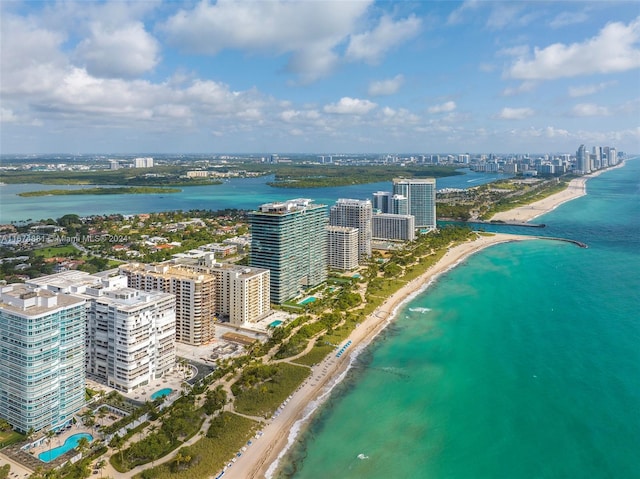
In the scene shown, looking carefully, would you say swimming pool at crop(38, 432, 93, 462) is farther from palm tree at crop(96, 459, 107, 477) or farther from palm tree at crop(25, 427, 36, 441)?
palm tree at crop(96, 459, 107, 477)

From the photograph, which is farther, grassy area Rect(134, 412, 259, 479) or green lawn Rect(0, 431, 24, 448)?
green lawn Rect(0, 431, 24, 448)

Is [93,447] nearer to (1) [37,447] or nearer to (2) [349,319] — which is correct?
(1) [37,447]

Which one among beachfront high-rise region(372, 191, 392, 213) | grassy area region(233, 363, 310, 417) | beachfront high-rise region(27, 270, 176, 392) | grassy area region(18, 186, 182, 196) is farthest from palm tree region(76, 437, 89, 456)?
grassy area region(18, 186, 182, 196)

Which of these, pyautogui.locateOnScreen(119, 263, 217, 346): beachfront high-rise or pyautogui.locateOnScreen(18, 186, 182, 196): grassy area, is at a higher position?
pyautogui.locateOnScreen(18, 186, 182, 196): grassy area

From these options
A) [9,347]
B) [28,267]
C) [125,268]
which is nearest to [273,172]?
[28,267]

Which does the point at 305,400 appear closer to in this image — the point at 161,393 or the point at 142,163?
the point at 161,393
